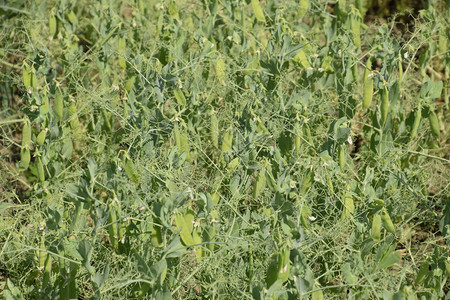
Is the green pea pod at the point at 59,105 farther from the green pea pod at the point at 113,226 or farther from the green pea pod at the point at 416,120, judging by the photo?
the green pea pod at the point at 416,120

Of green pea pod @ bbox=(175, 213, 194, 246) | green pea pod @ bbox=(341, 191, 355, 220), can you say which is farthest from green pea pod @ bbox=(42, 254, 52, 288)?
green pea pod @ bbox=(341, 191, 355, 220)

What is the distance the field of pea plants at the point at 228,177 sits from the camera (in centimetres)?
173

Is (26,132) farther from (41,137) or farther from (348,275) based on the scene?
(348,275)

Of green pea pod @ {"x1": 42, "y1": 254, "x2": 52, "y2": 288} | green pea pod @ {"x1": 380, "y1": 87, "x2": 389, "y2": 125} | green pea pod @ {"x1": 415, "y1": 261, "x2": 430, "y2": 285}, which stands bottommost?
→ green pea pod @ {"x1": 42, "y1": 254, "x2": 52, "y2": 288}

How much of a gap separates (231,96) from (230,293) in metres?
0.87

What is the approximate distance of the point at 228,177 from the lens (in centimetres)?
197

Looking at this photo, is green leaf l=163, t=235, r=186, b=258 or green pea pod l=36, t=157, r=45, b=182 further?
green pea pod l=36, t=157, r=45, b=182

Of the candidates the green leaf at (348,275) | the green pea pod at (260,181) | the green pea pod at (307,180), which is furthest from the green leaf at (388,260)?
the green pea pod at (260,181)

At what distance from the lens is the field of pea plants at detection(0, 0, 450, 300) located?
1.73m

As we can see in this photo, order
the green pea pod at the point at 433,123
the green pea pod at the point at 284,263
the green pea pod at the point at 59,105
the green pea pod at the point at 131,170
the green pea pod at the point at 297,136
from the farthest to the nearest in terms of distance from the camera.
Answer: the green pea pod at the point at 433,123 → the green pea pod at the point at 59,105 → the green pea pod at the point at 297,136 → the green pea pod at the point at 131,170 → the green pea pod at the point at 284,263

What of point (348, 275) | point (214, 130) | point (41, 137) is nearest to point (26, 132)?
point (41, 137)

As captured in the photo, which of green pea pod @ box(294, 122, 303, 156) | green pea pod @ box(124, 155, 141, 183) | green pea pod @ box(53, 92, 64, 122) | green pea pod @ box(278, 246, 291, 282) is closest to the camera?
green pea pod @ box(278, 246, 291, 282)

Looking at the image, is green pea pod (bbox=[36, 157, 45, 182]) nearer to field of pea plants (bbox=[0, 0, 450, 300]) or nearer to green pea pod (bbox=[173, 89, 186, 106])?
field of pea plants (bbox=[0, 0, 450, 300])

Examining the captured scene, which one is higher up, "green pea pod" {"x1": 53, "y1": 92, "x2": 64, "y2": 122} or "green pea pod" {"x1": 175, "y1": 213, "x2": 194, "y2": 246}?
"green pea pod" {"x1": 53, "y1": 92, "x2": 64, "y2": 122}
